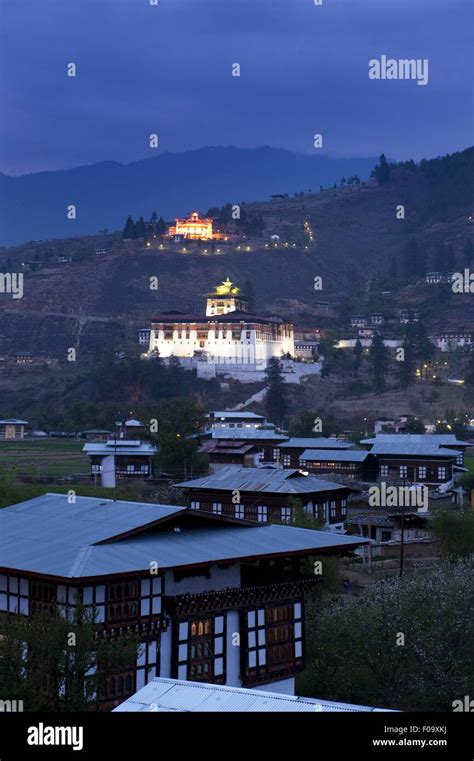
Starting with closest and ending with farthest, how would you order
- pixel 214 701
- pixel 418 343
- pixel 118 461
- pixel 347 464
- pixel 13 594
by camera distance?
1. pixel 214 701
2. pixel 13 594
3. pixel 347 464
4. pixel 118 461
5. pixel 418 343

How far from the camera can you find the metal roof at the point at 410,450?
269 ft

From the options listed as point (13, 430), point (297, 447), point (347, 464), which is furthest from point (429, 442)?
point (13, 430)

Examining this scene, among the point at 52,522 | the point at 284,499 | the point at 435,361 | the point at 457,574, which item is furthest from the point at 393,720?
the point at 435,361

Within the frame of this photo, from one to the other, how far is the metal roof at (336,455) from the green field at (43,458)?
16.8m

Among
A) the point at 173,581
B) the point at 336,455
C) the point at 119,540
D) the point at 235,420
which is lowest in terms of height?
the point at 336,455

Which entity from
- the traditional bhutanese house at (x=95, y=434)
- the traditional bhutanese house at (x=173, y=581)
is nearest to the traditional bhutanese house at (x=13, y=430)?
the traditional bhutanese house at (x=95, y=434)

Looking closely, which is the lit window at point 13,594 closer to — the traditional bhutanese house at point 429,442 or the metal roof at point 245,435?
the traditional bhutanese house at point 429,442

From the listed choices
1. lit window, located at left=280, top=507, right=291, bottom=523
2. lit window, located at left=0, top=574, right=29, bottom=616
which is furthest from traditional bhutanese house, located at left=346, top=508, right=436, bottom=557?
lit window, located at left=0, top=574, right=29, bottom=616

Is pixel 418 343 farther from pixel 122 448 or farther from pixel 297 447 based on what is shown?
pixel 122 448

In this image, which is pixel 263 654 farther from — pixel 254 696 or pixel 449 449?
pixel 449 449

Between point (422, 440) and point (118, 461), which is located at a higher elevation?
point (422, 440)

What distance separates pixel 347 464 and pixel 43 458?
93.9 ft

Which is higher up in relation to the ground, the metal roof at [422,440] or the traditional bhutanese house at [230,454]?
the metal roof at [422,440]

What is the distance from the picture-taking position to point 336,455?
84.7 meters
